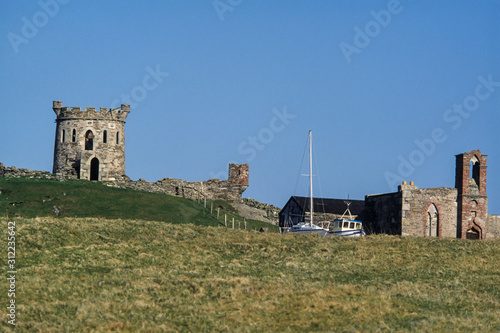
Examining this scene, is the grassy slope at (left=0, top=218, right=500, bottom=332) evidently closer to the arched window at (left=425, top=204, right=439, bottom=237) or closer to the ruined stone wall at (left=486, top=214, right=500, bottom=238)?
the arched window at (left=425, top=204, right=439, bottom=237)

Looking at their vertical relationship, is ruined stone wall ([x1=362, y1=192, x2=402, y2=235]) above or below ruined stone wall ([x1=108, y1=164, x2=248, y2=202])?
below

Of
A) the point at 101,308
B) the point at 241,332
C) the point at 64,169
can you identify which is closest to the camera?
the point at 241,332

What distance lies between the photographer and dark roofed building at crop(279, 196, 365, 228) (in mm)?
63938

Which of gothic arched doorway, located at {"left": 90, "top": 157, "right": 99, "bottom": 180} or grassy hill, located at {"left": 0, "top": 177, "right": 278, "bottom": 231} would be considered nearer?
grassy hill, located at {"left": 0, "top": 177, "right": 278, "bottom": 231}

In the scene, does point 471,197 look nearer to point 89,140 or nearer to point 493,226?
point 493,226

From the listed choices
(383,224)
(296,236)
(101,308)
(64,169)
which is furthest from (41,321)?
(64,169)

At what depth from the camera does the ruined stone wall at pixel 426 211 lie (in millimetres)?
48219

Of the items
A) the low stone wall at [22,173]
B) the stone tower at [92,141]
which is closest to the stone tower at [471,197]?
the stone tower at [92,141]

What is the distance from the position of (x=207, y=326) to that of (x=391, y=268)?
514 inches

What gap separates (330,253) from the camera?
36312mm

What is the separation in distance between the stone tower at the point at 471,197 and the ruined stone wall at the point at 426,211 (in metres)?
0.73

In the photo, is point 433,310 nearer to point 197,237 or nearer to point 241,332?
point 241,332

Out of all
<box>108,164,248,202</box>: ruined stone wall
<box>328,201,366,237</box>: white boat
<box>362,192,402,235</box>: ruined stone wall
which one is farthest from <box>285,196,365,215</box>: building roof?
<box>328,201,366,237</box>: white boat

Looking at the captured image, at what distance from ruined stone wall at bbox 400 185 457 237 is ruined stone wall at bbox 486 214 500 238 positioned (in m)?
3.08
